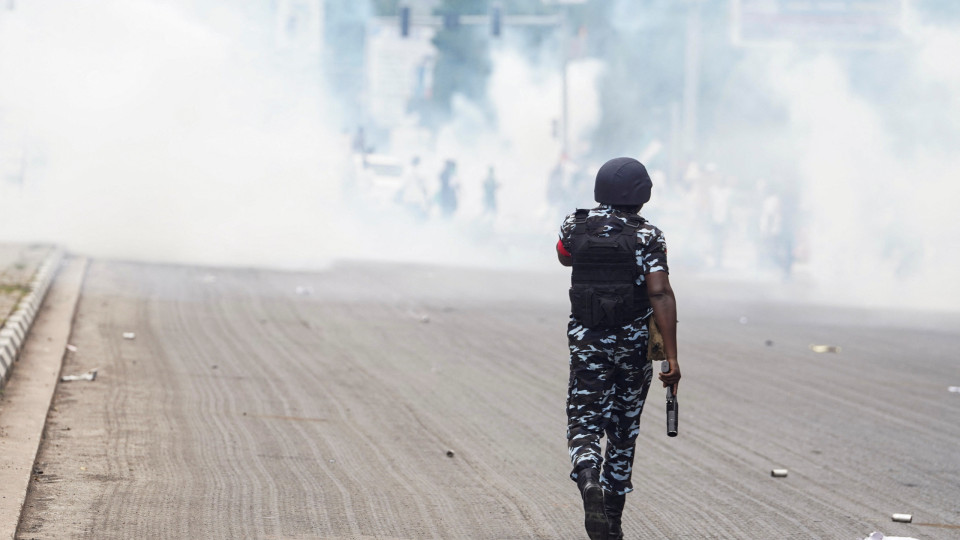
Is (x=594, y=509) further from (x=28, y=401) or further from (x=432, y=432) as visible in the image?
(x=28, y=401)

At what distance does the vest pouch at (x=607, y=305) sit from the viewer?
189 inches

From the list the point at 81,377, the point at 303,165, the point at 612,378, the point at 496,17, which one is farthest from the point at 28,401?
the point at 496,17

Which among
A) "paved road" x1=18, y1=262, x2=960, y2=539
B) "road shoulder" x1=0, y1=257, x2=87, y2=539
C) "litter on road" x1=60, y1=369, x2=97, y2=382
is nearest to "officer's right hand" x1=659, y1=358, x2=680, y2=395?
"paved road" x1=18, y1=262, x2=960, y2=539

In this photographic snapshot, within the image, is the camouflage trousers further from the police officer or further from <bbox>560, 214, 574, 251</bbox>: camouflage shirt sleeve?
<bbox>560, 214, 574, 251</bbox>: camouflage shirt sleeve

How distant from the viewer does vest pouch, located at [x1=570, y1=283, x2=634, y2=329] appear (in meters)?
4.80

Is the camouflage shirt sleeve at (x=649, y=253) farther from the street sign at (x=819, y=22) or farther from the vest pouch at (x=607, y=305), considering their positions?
the street sign at (x=819, y=22)

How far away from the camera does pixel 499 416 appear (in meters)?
8.35

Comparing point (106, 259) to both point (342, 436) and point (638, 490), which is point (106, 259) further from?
point (638, 490)

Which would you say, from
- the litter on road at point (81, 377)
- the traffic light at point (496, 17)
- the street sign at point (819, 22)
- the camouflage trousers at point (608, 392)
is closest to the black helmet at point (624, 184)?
the camouflage trousers at point (608, 392)

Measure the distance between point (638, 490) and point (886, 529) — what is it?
1.19 meters

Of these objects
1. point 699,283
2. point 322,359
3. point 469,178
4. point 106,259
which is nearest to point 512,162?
point 469,178

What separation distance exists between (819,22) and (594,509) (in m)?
28.5

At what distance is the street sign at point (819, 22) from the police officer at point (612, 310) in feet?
89.6

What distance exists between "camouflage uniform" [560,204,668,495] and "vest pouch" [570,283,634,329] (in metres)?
0.05
